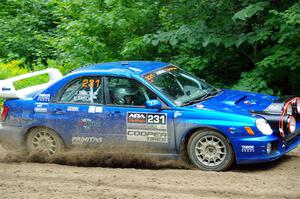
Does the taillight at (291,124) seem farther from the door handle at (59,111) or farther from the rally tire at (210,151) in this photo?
the door handle at (59,111)

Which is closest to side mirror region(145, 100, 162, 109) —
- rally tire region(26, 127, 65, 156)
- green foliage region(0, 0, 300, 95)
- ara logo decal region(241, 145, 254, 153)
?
ara logo decal region(241, 145, 254, 153)

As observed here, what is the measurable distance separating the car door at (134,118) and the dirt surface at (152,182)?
1.24 feet

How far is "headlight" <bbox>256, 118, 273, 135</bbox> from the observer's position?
287 inches

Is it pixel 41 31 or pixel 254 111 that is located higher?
pixel 41 31

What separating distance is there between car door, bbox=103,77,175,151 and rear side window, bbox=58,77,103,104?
0.15 m

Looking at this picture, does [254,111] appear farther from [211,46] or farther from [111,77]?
[211,46]

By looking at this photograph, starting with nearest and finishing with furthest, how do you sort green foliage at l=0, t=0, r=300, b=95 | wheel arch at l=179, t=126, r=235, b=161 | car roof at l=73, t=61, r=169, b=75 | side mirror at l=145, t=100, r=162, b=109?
wheel arch at l=179, t=126, r=235, b=161, side mirror at l=145, t=100, r=162, b=109, car roof at l=73, t=61, r=169, b=75, green foliage at l=0, t=0, r=300, b=95

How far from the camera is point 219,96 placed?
8.36 m

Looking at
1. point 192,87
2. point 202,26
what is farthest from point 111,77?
point 202,26

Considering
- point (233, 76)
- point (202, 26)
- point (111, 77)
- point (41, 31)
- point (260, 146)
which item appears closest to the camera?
point (260, 146)

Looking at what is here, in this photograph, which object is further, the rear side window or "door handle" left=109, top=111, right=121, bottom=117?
the rear side window

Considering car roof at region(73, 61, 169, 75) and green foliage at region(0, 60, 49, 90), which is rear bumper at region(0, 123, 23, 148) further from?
green foliage at region(0, 60, 49, 90)

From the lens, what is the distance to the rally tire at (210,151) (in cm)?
742

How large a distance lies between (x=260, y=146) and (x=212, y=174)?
711mm
